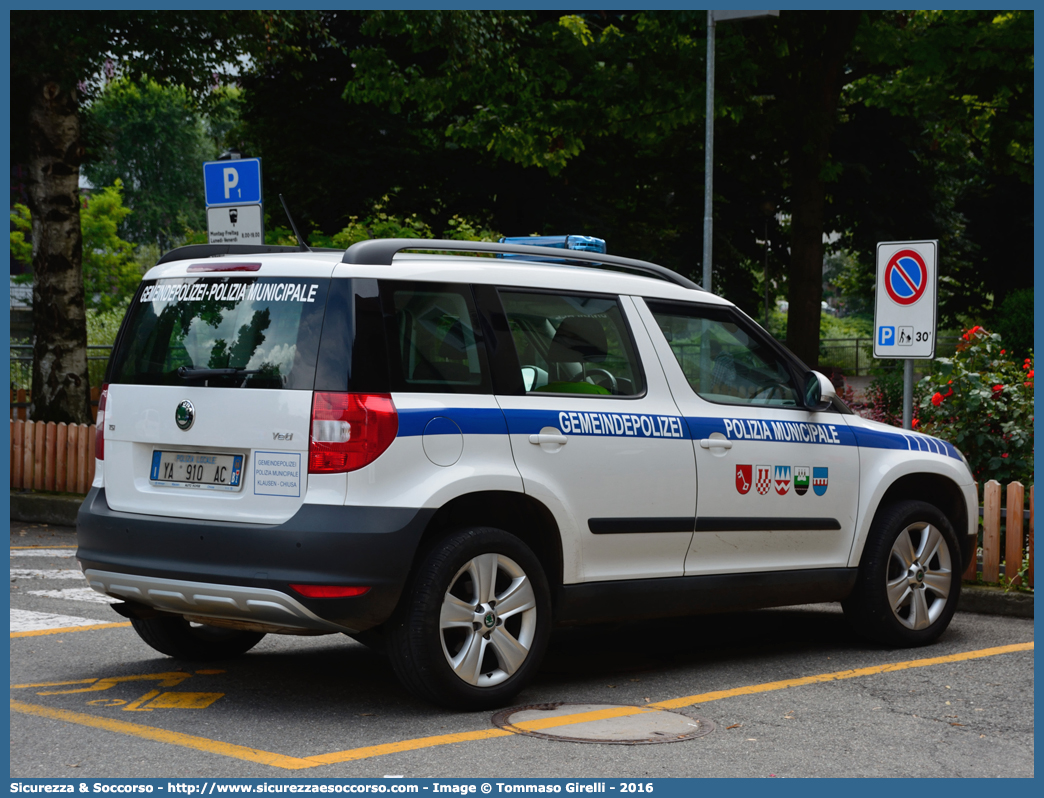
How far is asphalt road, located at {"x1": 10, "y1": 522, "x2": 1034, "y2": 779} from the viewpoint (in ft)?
16.1

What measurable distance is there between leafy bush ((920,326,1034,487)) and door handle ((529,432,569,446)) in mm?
5485

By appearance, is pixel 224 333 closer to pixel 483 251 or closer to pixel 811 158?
pixel 483 251

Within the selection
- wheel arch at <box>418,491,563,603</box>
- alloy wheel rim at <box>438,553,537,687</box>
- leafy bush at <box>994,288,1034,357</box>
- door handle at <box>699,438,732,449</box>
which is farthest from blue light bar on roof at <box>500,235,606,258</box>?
leafy bush at <box>994,288,1034,357</box>

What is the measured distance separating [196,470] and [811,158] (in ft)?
54.0

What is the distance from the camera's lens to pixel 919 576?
24.7ft

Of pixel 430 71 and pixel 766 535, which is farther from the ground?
pixel 430 71

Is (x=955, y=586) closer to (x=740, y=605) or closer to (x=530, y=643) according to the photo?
(x=740, y=605)

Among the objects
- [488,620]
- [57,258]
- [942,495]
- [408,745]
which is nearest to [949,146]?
[57,258]

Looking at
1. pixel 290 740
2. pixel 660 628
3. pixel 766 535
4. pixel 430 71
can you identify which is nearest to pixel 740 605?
pixel 766 535

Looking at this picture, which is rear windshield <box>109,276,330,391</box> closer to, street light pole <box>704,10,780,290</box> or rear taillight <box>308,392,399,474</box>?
rear taillight <box>308,392,399,474</box>

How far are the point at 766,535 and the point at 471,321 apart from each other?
1.97m

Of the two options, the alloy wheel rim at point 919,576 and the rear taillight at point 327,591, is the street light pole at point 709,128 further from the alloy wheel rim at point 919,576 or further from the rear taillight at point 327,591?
the rear taillight at point 327,591

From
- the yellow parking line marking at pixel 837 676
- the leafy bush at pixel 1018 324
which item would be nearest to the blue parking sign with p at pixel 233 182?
the yellow parking line marking at pixel 837 676

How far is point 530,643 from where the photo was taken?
5.85 metres
